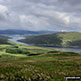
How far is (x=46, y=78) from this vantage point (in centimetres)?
1619

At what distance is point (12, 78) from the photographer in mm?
15625

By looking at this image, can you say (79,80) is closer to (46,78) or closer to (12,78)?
(46,78)

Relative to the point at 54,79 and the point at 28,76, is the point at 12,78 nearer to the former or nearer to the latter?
the point at 28,76

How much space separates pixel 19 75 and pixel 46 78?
3492 mm

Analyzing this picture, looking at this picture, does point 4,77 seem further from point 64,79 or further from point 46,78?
point 64,79

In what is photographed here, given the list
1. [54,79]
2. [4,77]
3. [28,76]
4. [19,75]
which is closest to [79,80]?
[54,79]

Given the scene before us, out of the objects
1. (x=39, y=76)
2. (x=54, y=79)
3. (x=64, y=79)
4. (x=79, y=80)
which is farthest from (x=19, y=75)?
(x=79, y=80)

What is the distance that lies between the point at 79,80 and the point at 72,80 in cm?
94

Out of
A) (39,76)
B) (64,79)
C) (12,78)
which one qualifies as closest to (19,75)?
(12,78)

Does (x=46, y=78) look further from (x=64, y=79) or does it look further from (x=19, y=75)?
(x=19, y=75)

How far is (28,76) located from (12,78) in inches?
78.2

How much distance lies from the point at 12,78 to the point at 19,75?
106cm

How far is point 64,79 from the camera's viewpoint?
53.2 ft

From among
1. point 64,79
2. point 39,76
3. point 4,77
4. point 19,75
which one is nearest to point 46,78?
point 39,76
